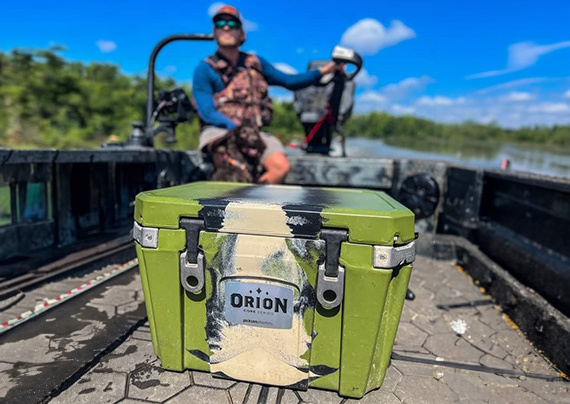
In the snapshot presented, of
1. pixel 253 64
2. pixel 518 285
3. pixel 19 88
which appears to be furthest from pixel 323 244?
pixel 19 88

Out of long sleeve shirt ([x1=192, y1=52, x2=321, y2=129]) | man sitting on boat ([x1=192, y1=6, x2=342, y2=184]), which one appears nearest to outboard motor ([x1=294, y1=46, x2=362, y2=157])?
man sitting on boat ([x1=192, y1=6, x2=342, y2=184])

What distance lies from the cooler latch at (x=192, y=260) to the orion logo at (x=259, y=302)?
0.53 feet

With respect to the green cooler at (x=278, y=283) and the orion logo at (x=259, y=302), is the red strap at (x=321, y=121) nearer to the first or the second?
the green cooler at (x=278, y=283)

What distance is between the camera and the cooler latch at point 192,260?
56.9 inches

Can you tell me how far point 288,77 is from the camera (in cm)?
363

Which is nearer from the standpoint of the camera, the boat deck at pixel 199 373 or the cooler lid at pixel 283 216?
the cooler lid at pixel 283 216

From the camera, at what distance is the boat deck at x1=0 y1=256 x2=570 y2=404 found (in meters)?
1.57

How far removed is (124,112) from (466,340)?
3140 centimetres

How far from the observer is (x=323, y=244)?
4.50ft

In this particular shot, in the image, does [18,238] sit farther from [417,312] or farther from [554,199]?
[554,199]

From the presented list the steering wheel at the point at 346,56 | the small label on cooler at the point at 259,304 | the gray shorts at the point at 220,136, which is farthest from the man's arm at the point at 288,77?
the small label on cooler at the point at 259,304

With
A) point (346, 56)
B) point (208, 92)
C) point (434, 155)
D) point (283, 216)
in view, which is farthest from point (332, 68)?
point (434, 155)

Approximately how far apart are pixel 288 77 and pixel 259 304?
2.77 meters

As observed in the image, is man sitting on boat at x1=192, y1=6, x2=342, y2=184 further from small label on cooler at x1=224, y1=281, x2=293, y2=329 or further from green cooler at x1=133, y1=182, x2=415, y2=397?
small label on cooler at x1=224, y1=281, x2=293, y2=329
